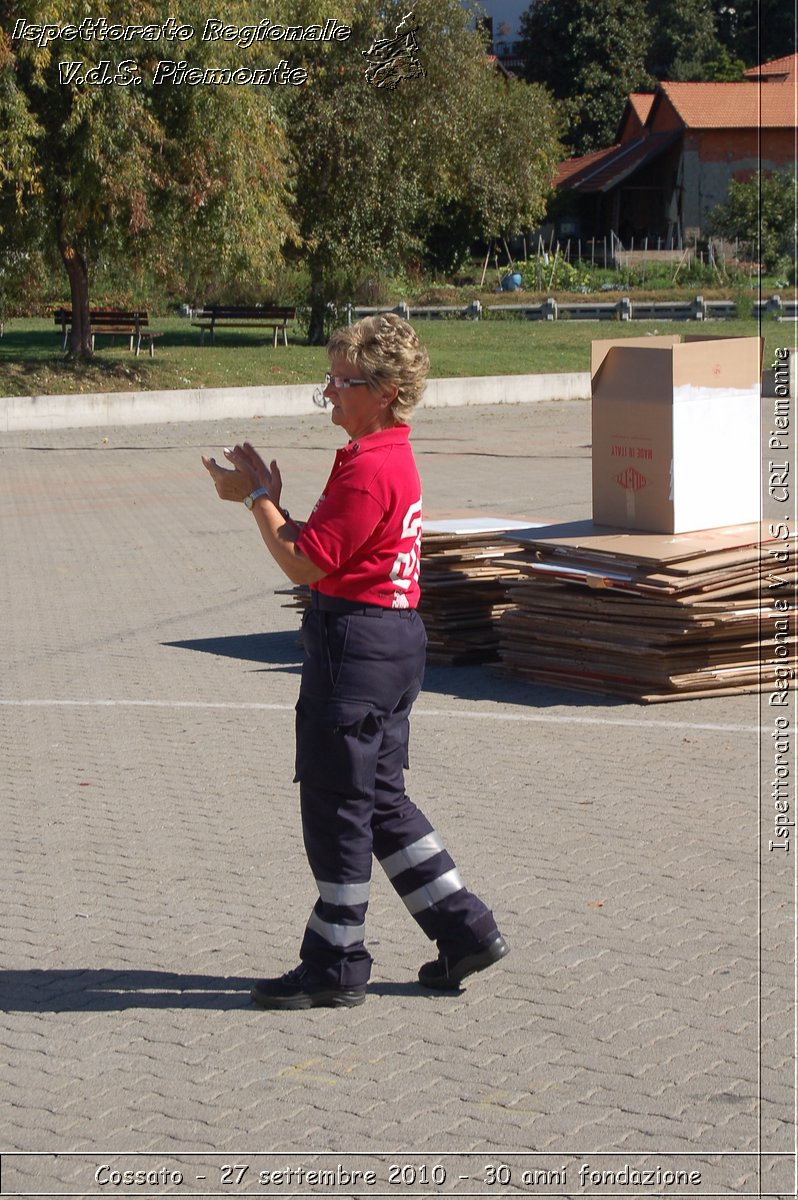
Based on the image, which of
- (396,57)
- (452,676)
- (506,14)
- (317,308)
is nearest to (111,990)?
(452,676)

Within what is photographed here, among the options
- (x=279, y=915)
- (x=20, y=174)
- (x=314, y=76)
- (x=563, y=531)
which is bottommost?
(x=279, y=915)

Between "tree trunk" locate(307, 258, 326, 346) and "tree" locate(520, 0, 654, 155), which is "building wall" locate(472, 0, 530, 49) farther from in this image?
"tree trunk" locate(307, 258, 326, 346)

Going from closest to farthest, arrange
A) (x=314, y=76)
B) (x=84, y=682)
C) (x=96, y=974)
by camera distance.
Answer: (x=96, y=974) → (x=84, y=682) → (x=314, y=76)

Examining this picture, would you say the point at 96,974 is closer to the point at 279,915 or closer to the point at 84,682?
the point at 279,915

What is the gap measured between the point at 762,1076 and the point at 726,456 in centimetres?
498

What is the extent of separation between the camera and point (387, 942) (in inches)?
199

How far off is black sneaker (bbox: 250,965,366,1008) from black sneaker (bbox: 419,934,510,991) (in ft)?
0.84

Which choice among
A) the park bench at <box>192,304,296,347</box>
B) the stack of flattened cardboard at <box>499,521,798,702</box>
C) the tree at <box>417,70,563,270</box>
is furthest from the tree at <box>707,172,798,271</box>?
the stack of flattened cardboard at <box>499,521,798,702</box>

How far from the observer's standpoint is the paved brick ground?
3.74 m

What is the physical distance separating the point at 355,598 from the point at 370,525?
21 cm

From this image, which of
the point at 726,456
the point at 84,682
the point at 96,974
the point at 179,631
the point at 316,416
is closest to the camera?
the point at 96,974

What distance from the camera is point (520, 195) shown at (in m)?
44.8

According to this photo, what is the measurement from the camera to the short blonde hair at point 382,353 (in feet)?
13.6

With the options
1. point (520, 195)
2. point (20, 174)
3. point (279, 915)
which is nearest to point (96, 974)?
point (279, 915)
